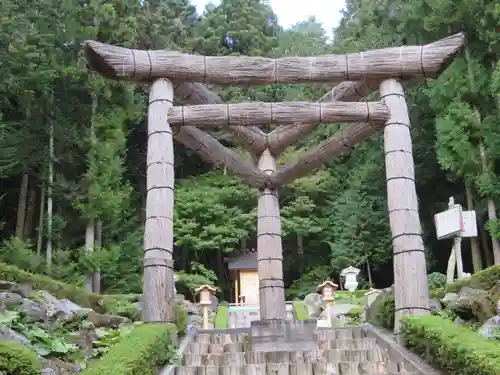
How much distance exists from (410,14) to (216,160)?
12.9 metres

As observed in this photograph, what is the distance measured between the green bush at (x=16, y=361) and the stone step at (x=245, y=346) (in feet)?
8.16

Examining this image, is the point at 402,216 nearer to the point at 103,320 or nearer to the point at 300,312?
the point at 103,320

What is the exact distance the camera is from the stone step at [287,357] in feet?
21.2

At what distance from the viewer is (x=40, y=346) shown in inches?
269

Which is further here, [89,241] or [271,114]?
[89,241]

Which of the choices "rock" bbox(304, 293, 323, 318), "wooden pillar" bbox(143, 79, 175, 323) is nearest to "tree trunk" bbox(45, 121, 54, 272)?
"rock" bbox(304, 293, 323, 318)

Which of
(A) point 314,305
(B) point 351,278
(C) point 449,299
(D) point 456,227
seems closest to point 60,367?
(C) point 449,299

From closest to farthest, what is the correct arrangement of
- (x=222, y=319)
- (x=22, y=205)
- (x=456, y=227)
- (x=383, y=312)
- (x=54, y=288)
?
(x=383, y=312) → (x=54, y=288) → (x=456, y=227) → (x=222, y=319) → (x=22, y=205)

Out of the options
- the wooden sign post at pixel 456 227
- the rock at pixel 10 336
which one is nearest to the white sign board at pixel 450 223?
the wooden sign post at pixel 456 227

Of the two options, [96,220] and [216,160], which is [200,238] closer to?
[96,220]

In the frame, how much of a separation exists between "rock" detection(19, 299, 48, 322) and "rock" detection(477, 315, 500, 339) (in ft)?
17.9

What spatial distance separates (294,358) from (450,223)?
330 inches

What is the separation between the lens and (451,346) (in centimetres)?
523

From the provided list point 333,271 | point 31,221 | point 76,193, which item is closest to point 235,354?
point 76,193
